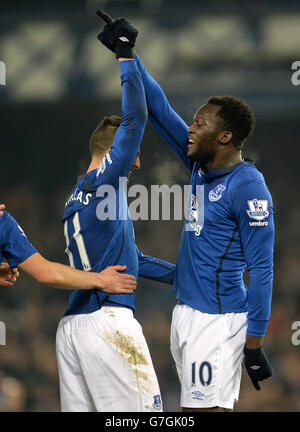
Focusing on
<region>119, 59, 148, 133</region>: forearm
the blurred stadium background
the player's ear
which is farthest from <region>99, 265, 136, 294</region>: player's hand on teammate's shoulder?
the blurred stadium background

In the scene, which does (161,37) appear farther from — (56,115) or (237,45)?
(56,115)

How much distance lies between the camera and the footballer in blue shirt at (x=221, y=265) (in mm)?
3170

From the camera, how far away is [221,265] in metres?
3.28

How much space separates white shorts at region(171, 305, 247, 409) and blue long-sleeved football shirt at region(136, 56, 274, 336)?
0.07m

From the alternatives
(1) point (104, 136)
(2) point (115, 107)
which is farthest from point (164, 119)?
(2) point (115, 107)

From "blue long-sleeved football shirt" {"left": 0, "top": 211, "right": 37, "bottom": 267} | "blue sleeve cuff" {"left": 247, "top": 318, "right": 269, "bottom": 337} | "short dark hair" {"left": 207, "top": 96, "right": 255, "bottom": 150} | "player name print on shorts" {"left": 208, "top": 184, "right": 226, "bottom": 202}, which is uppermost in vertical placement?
"short dark hair" {"left": 207, "top": 96, "right": 255, "bottom": 150}

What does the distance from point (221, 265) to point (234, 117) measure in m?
0.78

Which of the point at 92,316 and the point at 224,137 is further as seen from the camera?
the point at 224,137

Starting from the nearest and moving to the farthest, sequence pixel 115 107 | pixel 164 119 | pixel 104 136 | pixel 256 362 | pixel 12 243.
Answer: pixel 12 243 → pixel 256 362 → pixel 104 136 → pixel 164 119 → pixel 115 107

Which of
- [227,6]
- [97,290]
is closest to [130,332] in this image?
[97,290]

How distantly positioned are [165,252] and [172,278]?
3086 millimetres

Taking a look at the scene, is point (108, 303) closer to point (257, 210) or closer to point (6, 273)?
point (6, 273)

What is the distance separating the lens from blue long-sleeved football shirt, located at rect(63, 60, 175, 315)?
3246 millimetres

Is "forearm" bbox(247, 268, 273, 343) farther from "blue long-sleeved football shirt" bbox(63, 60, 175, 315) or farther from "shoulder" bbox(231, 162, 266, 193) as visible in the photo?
"blue long-sleeved football shirt" bbox(63, 60, 175, 315)
